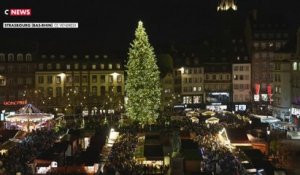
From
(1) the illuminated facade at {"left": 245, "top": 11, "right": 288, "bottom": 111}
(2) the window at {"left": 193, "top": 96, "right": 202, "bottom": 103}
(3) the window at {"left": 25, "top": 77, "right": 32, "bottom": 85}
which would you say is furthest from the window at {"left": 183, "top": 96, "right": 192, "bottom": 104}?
(3) the window at {"left": 25, "top": 77, "right": 32, "bottom": 85}

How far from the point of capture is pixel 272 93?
90.1m

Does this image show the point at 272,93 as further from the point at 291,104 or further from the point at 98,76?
the point at 98,76

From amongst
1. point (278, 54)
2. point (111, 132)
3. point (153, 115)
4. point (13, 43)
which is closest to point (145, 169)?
point (111, 132)

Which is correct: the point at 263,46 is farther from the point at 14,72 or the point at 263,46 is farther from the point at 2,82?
the point at 2,82

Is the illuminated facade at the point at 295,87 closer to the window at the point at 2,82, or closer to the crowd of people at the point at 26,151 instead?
the crowd of people at the point at 26,151

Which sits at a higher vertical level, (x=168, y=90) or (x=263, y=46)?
(x=263, y=46)

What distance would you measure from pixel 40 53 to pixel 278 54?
3626 centimetres

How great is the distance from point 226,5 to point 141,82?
58.6 meters

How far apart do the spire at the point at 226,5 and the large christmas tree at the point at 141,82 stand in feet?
185

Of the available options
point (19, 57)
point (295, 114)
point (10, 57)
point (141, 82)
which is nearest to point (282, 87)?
point (295, 114)

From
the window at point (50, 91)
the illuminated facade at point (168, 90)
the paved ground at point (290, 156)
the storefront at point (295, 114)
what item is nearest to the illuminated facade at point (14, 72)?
the window at point (50, 91)

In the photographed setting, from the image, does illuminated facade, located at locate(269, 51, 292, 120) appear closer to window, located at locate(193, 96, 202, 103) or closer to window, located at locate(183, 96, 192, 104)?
window, located at locate(193, 96, 202, 103)

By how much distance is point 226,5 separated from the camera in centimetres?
11506

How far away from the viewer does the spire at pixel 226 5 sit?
114500 millimetres
